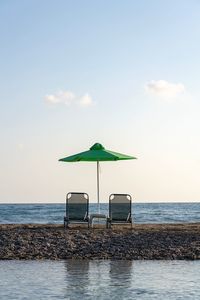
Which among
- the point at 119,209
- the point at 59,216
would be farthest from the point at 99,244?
the point at 59,216

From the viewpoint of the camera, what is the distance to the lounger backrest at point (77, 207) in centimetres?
1627

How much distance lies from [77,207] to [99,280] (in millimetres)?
6016

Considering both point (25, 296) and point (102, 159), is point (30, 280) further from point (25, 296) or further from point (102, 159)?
point (102, 159)

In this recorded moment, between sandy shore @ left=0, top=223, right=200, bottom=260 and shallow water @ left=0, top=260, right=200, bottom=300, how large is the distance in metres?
0.56

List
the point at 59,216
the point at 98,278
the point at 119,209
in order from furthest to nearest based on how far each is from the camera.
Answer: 1. the point at 59,216
2. the point at 119,209
3. the point at 98,278

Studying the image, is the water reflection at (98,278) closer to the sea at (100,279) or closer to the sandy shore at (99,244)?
the sea at (100,279)

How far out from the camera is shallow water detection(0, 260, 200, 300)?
9.23 meters

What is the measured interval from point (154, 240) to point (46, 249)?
2386mm

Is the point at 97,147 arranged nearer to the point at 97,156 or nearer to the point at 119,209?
the point at 97,156

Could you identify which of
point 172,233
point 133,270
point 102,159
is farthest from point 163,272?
point 102,159

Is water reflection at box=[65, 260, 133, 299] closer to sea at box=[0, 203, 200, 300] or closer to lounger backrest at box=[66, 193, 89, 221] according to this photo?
sea at box=[0, 203, 200, 300]

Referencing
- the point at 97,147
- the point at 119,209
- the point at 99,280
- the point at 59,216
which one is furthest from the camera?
the point at 59,216

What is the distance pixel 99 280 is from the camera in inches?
409

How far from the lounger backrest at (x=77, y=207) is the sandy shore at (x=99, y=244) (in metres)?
0.86
